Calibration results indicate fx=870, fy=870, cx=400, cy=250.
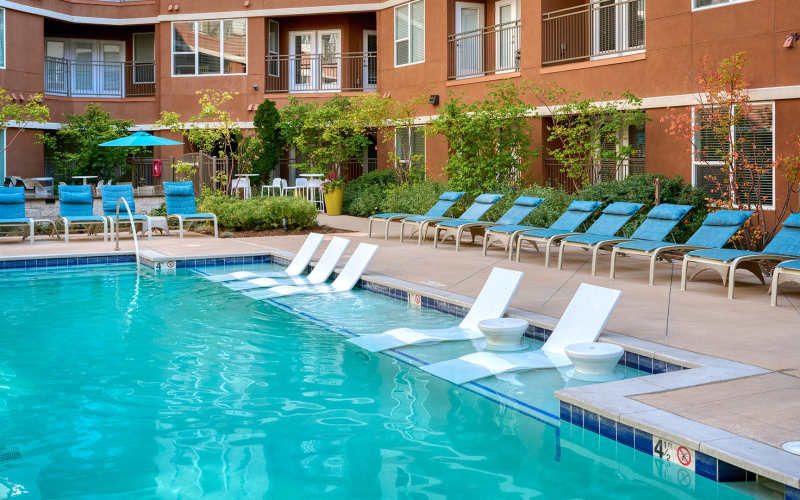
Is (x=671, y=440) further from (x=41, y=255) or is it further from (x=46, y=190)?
(x=46, y=190)

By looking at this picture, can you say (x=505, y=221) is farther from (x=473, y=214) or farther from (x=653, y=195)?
(x=653, y=195)

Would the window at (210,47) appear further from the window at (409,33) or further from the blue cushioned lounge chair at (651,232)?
the blue cushioned lounge chair at (651,232)

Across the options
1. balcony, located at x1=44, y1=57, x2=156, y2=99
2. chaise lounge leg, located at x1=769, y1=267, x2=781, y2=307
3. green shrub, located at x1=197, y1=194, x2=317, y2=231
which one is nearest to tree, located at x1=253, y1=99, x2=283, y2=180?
green shrub, located at x1=197, y1=194, x2=317, y2=231

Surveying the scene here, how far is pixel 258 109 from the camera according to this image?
23.1 metres

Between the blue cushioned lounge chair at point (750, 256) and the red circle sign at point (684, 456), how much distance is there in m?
4.61

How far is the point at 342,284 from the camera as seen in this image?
10.7 metres

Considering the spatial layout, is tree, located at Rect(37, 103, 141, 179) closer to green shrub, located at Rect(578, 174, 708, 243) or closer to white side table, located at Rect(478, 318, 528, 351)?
green shrub, located at Rect(578, 174, 708, 243)

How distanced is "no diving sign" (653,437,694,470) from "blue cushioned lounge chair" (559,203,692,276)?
593cm

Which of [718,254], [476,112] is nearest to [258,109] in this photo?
[476,112]

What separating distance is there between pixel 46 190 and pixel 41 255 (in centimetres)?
1170

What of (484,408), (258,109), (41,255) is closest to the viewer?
(484,408)

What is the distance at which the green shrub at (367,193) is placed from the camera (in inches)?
797

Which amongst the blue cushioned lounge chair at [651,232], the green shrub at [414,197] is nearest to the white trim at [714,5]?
the blue cushioned lounge chair at [651,232]

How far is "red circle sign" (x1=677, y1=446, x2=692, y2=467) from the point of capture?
4.41 metres
